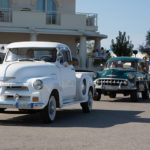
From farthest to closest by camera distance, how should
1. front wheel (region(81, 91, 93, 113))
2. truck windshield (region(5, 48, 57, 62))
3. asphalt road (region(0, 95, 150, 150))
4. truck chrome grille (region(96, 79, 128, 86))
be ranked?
truck chrome grille (region(96, 79, 128, 86)) → front wheel (region(81, 91, 93, 113)) → truck windshield (region(5, 48, 57, 62)) → asphalt road (region(0, 95, 150, 150))

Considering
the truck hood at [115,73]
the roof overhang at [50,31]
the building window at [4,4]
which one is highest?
the building window at [4,4]

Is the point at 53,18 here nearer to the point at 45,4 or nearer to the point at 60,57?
the point at 45,4

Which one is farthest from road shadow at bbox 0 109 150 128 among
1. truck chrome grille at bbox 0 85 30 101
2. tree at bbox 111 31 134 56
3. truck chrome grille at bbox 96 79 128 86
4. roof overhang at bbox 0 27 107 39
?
tree at bbox 111 31 134 56

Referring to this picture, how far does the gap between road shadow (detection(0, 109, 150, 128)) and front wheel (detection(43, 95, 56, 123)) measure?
0.15 m

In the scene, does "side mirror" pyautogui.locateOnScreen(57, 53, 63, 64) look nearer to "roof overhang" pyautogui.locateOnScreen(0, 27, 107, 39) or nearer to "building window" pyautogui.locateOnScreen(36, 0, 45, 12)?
"roof overhang" pyautogui.locateOnScreen(0, 27, 107, 39)

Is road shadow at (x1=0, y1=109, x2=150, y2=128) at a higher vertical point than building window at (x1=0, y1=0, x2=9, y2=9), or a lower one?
lower

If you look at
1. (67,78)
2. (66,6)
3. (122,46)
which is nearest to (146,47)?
(122,46)

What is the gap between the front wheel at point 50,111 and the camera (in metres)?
12.3

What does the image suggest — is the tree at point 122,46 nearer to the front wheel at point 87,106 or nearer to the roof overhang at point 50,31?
the roof overhang at point 50,31

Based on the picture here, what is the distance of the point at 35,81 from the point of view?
39.7 ft

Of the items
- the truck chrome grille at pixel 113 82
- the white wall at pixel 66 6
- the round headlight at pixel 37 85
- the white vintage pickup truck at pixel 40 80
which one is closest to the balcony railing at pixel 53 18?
the white wall at pixel 66 6

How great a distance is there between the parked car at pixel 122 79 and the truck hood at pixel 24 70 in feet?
24.6

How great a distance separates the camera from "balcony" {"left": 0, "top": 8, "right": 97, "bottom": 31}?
3350cm

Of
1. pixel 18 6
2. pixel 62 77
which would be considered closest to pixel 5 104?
pixel 62 77
